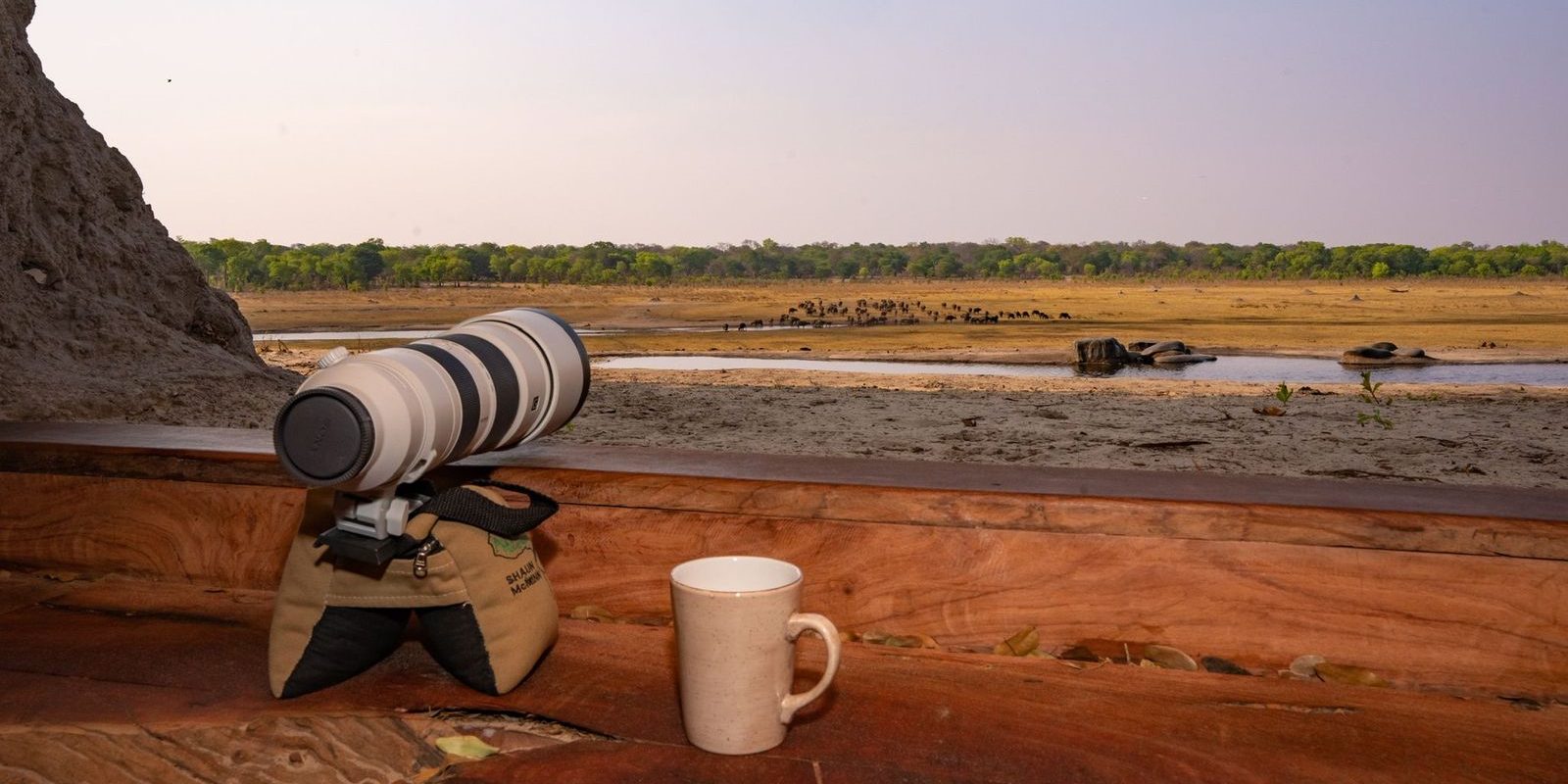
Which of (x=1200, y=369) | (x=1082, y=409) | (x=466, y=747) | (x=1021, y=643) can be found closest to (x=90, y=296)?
(x=466, y=747)

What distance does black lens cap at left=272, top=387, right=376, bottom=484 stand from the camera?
3.51ft

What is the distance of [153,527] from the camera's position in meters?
1.74

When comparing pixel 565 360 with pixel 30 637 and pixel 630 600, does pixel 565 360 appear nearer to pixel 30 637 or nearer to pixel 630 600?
pixel 630 600

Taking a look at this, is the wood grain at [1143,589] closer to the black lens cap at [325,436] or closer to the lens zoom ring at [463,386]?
the lens zoom ring at [463,386]

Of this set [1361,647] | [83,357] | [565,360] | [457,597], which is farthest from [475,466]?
[83,357]

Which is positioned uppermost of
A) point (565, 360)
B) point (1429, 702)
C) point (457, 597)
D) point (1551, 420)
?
point (565, 360)

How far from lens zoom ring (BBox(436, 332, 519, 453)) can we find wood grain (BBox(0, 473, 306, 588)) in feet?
1.54

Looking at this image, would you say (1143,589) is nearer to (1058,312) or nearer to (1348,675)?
(1348,675)

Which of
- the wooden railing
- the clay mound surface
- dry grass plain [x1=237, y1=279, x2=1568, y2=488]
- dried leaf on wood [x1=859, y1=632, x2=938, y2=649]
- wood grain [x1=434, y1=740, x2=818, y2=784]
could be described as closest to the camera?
wood grain [x1=434, y1=740, x2=818, y2=784]

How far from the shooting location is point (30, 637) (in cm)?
144

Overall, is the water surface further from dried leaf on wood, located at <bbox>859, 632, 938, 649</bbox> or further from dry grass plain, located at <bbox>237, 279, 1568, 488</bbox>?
dried leaf on wood, located at <bbox>859, 632, 938, 649</bbox>

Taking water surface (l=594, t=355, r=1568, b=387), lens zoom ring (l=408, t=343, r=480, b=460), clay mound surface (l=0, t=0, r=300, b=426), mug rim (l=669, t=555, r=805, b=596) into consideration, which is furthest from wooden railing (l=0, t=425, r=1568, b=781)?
water surface (l=594, t=355, r=1568, b=387)

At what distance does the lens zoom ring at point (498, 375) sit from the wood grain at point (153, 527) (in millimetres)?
468

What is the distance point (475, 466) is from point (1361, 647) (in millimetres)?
1176
